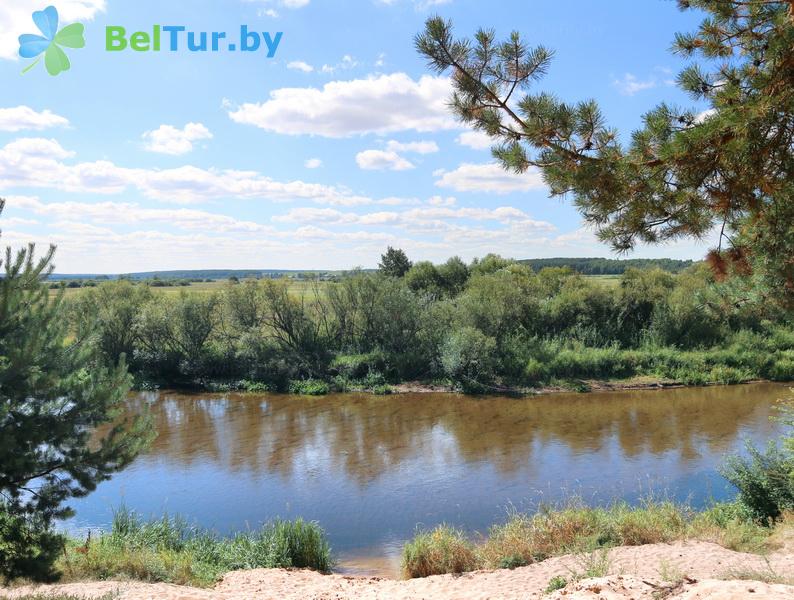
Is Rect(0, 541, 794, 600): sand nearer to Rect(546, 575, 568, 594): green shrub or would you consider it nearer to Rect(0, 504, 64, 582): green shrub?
Rect(546, 575, 568, 594): green shrub

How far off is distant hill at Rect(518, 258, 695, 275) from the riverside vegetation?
226 inches

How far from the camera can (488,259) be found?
4412 cm

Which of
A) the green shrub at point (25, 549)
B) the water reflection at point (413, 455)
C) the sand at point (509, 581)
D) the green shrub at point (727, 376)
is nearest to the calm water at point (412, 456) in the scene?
the water reflection at point (413, 455)

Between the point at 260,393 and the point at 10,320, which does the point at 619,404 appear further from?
the point at 10,320

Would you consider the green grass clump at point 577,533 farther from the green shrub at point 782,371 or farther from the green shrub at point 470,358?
the green shrub at point 782,371

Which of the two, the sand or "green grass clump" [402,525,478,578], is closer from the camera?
the sand

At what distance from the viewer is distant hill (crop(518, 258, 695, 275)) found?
3834 centimetres

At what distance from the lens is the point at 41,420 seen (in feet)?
22.8

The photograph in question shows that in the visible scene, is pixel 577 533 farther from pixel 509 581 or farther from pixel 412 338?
pixel 412 338

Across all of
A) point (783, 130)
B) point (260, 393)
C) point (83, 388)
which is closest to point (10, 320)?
point (83, 388)

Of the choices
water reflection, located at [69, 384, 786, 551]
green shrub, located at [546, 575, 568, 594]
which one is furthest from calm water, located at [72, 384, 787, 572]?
green shrub, located at [546, 575, 568, 594]

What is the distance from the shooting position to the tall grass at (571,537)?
877cm

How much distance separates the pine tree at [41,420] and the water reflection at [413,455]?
5.56 m

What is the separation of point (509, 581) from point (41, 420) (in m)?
6.22
